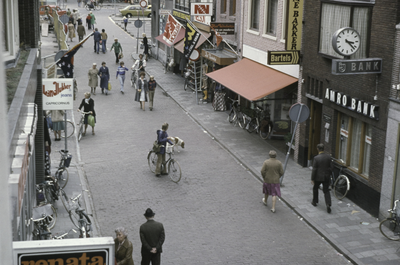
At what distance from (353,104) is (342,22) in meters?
2.44

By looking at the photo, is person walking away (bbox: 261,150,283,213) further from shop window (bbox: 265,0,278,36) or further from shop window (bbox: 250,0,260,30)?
shop window (bbox: 250,0,260,30)

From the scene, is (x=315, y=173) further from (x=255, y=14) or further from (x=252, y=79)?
(x=255, y=14)

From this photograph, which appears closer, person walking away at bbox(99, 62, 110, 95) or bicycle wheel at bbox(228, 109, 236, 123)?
bicycle wheel at bbox(228, 109, 236, 123)

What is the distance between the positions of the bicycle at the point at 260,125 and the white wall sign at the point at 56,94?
829 centimetres

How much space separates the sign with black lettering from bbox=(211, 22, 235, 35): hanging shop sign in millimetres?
7515

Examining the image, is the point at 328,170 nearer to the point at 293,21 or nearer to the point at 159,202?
the point at 159,202

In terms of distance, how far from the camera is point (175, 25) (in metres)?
27.0

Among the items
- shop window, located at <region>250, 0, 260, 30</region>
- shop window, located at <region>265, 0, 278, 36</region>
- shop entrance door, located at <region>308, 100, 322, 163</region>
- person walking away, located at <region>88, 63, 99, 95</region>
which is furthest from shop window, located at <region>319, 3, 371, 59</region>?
person walking away, located at <region>88, 63, 99, 95</region>

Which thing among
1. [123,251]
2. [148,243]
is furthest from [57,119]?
[123,251]

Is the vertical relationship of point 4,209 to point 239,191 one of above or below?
above

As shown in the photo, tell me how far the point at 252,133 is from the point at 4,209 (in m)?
19.7

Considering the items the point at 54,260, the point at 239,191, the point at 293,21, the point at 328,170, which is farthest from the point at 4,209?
the point at 293,21

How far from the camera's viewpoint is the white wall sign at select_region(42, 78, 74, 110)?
49.2ft

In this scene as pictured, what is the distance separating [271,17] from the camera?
20.9 metres
